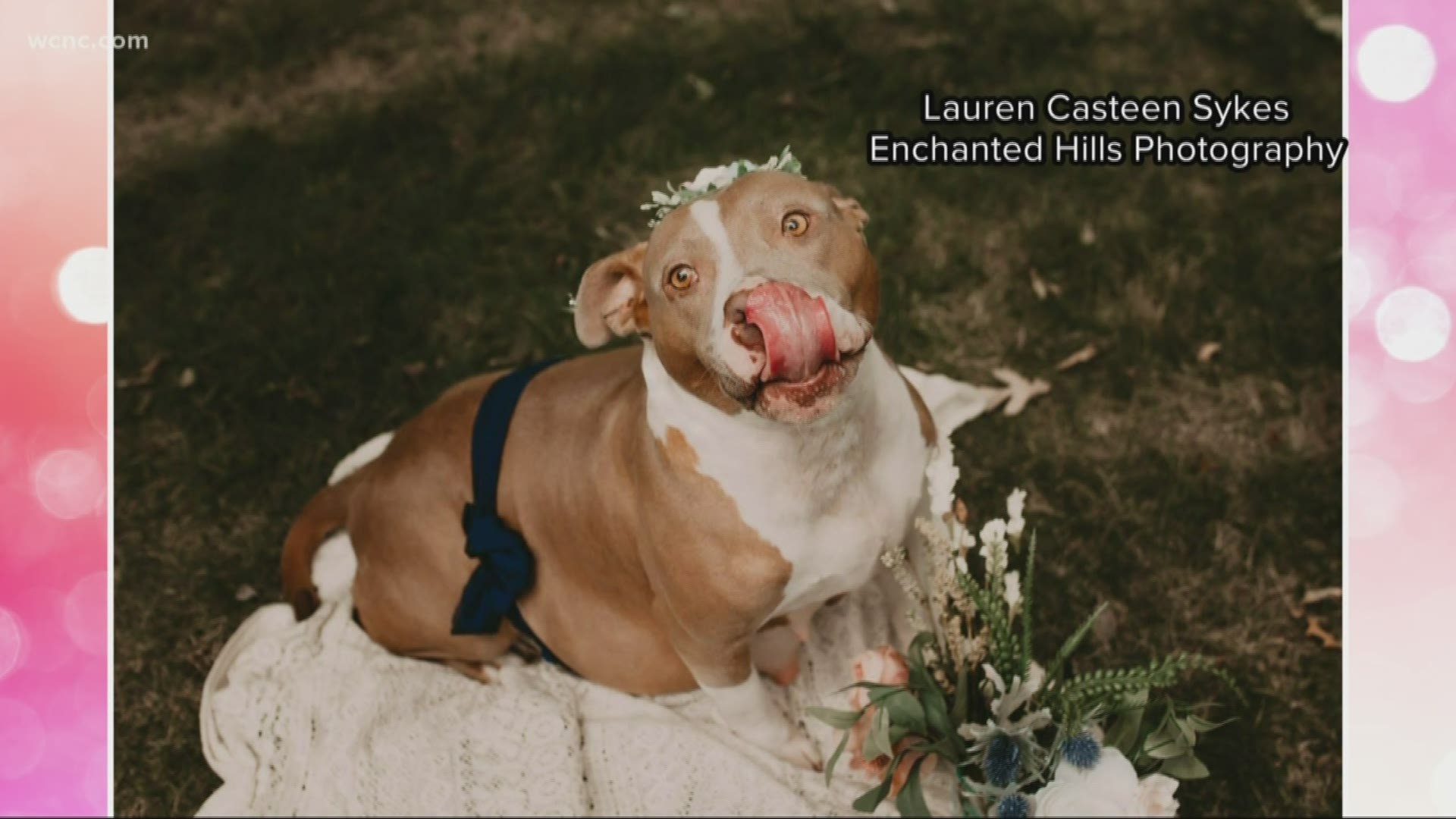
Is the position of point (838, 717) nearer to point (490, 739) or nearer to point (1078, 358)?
point (490, 739)

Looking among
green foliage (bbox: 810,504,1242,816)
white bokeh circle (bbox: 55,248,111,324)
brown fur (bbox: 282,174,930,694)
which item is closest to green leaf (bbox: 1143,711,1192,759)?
green foliage (bbox: 810,504,1242,816)

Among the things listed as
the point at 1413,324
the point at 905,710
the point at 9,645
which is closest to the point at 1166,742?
the point at 905,710

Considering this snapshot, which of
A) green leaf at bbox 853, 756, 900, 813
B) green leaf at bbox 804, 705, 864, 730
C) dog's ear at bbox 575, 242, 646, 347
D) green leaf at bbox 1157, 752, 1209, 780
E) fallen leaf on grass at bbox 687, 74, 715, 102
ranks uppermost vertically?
fallen leaf on grass at bbox 687, 74, 715, 102

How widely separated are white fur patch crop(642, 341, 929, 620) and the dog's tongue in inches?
12.2

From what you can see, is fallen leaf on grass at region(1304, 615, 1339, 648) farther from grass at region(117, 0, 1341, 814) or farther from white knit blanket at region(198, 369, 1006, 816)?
white knit blanket at region(198, 369, 1006, 816)

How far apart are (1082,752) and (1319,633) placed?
6.17 ft

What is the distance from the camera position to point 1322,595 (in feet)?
14.5

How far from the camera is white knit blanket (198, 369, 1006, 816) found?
398cm

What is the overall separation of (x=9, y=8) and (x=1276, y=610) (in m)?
4.59

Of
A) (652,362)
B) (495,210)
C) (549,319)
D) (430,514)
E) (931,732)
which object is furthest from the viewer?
(495,210)

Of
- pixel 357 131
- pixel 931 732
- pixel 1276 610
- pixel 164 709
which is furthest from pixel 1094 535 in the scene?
pixel 357 131

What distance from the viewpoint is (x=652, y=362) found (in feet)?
10.0

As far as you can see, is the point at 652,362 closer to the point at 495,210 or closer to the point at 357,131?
the point at 495,210

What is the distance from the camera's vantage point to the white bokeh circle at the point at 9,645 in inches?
146
